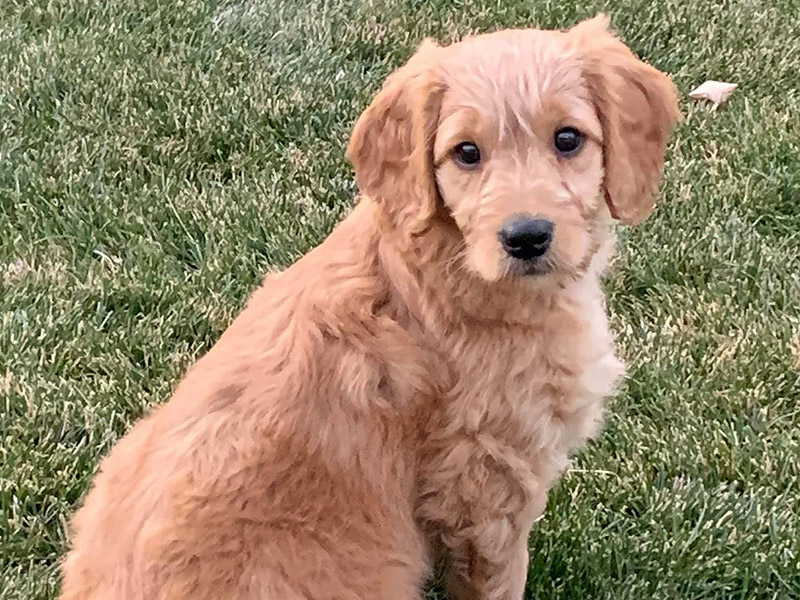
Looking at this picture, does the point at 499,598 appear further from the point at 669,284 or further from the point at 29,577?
the point at 669,284

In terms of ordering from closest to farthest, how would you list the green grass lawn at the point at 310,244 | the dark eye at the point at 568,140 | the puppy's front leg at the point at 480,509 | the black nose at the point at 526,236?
1. the black nose at the point at 526,236
2. the dark eye at the point at 568,140
3. the puppy's front leg at the point at 480,509
4. the green grass lawn at the point at 310,244

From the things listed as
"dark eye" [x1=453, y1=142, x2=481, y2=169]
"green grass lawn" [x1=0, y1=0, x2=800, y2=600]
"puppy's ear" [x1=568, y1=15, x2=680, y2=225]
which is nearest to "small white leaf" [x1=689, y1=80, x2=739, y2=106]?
"green grass lawn" [x1=0, y1=0, x2=800, y2=600]

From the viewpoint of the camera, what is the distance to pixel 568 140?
2.63 meters

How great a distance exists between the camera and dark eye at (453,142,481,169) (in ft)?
8.64

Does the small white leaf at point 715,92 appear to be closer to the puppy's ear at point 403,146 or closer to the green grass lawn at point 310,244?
the green grass lawn at point 310,244

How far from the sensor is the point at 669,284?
430 centimetres

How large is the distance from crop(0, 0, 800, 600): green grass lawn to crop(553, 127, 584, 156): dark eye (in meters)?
1.31

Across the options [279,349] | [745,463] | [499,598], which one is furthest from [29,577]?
[745,463]

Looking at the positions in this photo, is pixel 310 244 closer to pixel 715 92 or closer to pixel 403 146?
pixel 403 146

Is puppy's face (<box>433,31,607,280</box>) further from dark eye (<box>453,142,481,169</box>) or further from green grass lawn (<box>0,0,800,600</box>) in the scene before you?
green grass lawn (<box>0,0,800,600</box>)

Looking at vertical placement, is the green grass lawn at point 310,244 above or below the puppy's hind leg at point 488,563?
below

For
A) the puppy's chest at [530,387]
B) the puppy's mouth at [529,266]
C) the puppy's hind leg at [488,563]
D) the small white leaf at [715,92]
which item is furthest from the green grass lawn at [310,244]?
the puppy's mouth at [529,266]

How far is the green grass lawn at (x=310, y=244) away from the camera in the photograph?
3.40 m

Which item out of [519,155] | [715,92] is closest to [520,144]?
[519,155]
